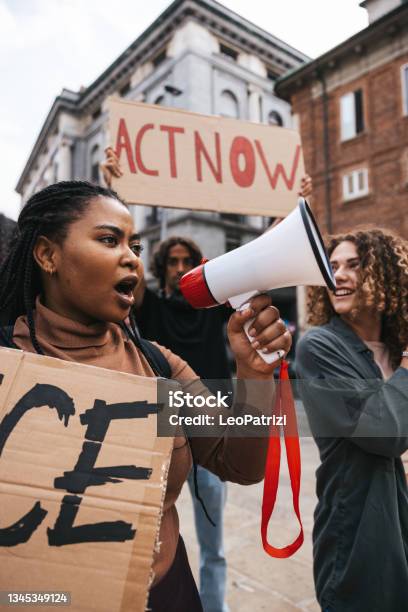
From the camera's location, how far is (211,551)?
228 cm

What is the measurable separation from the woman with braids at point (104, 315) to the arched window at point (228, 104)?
18.1 m

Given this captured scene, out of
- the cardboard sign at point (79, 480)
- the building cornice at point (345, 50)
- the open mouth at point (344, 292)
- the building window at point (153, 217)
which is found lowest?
the cardboard sign at point (79, 480)

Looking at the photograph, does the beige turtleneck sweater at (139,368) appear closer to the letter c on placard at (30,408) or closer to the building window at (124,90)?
the letter c on placard at (30,408)

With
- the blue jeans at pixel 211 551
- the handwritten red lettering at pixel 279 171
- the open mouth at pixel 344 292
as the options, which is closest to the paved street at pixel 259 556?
the blue jeans at pixel 211 551

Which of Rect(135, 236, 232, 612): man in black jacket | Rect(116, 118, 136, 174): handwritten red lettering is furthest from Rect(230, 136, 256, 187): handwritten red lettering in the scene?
Rect(135, 236, 232, 612): man in black jacket

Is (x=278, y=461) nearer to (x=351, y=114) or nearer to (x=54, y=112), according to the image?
(x=351, y=114)

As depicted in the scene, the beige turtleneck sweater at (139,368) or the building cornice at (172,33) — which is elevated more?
the building cornice at (172,33)

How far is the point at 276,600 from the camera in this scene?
92.4 inches

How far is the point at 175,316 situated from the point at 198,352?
0.24 m

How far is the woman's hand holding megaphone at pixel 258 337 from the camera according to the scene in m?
1.05

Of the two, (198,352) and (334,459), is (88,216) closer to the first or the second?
(334,459)

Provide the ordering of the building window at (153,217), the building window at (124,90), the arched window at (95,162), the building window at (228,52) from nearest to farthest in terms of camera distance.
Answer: the building window at (228,52) < the building window at (153,217) < the building window at (124,90) < the arched window at (95,162)

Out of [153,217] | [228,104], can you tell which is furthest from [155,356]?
[228,104]

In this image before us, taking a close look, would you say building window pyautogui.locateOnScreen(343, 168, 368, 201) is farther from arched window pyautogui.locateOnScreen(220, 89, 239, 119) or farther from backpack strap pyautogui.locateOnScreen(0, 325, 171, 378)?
backpack strap pyautogui.locateOnScreen(0, 325, 171, 378)
